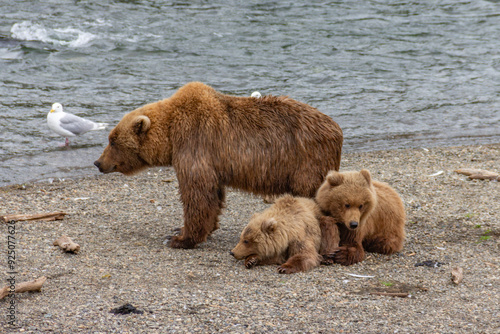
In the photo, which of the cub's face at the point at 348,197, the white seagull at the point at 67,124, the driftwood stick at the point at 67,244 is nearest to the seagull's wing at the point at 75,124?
the white seagull at the point at 67,124

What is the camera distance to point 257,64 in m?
16.9

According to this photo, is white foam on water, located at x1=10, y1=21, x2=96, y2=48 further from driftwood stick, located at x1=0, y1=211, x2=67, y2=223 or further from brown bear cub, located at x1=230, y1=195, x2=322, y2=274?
brown bear cub, located at x1=230, y1=195, x2=322, y2=274

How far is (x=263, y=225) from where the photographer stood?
605cm

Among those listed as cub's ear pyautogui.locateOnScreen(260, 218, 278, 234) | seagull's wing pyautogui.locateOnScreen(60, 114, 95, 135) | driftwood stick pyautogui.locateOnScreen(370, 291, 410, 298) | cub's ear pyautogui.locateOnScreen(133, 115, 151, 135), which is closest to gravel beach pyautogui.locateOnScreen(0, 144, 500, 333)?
driftwood stick pyautogui.locateOnScreen(370, 291, 410, 298)

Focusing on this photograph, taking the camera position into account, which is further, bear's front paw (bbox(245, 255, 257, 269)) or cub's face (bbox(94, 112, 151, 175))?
cub's face (bbox(94, 112, 151, 175))

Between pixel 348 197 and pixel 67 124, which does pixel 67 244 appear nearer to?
pixel 348 197

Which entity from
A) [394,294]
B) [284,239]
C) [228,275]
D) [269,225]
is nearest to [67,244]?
[228,275]

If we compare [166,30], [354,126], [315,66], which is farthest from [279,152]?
[166,30]

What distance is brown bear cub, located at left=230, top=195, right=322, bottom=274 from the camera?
6.04 metres

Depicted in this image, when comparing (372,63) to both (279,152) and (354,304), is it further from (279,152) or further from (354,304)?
(354,304)

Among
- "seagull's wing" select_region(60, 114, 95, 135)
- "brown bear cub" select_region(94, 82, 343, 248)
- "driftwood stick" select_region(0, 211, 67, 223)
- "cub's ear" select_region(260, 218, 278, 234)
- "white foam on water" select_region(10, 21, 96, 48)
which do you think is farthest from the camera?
"white foam on water" select_region(10, 21, 96, 48)

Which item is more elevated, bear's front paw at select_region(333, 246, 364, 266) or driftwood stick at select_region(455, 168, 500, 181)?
bear's front paw at select_region(333, 246, 364, 266)

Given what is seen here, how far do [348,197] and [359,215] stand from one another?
0.67 feet

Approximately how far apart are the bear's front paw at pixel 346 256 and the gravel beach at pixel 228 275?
0.09m
